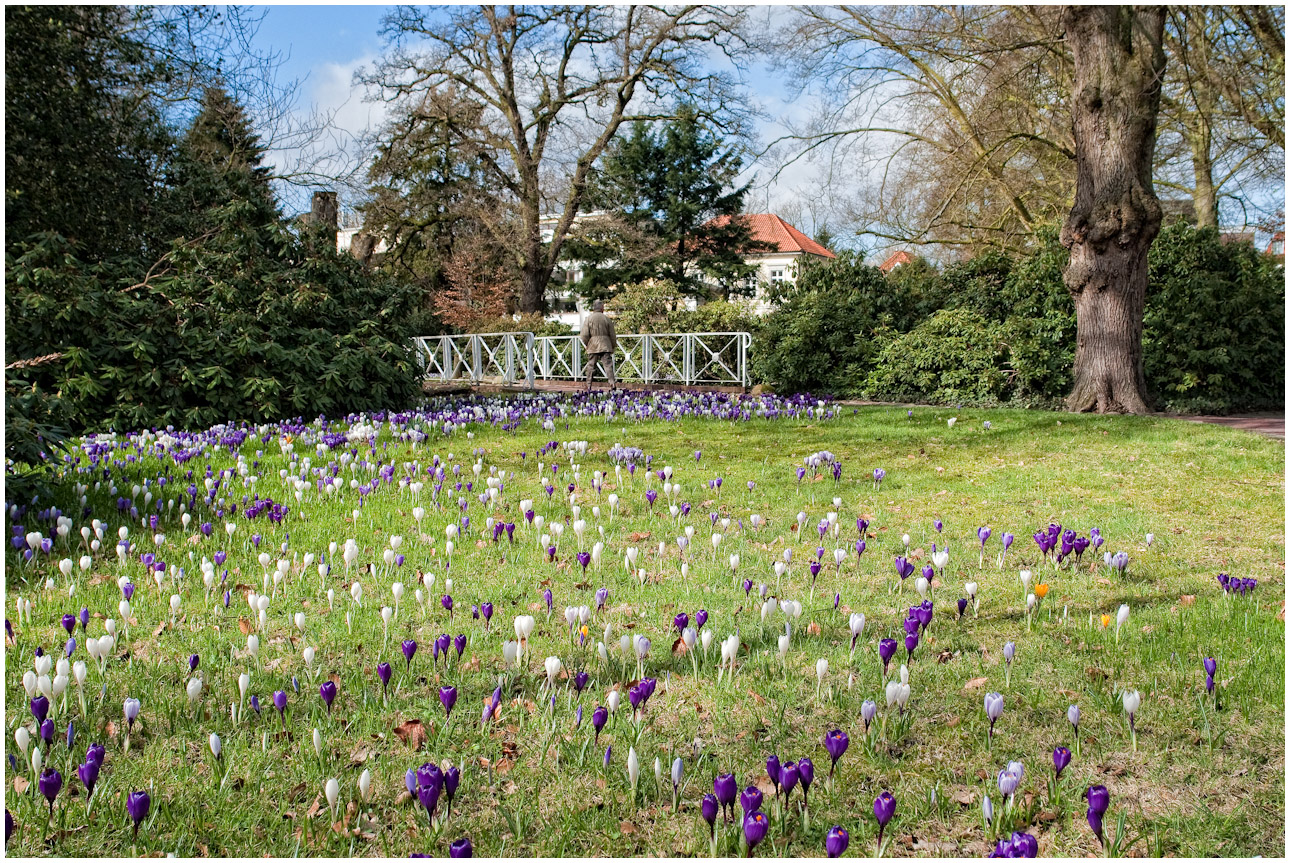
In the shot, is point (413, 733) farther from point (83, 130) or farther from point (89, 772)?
point (83, 130)

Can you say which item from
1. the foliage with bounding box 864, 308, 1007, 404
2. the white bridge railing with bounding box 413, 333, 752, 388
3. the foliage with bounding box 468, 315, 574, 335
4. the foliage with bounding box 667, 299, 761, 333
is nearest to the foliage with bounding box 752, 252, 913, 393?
the foliage with bounding box 864, 308, 1007, 404

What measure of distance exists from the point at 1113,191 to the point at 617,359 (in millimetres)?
14440

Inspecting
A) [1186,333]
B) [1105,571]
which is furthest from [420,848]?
[1186,333]

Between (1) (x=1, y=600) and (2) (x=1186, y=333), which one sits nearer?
(1) (x=1, y=600)

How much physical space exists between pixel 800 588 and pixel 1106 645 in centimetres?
123

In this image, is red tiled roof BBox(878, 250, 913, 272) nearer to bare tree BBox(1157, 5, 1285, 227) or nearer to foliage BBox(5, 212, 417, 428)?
bare tree BBox(1157, 5, 1285, 227)

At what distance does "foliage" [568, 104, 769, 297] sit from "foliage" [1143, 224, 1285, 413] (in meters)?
24.4

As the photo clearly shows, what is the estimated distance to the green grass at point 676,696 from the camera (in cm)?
198

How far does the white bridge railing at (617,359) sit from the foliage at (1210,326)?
835 centimetres

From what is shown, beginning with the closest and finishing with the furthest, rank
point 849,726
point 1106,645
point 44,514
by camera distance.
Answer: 1. point 849,726
2. point 1106,645
3. point 44,514

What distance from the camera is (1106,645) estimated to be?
2.99 meters

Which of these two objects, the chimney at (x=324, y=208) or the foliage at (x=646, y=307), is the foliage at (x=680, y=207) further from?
the chimney at (x=324, y=208)

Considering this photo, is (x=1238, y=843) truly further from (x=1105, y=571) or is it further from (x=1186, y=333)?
(x=1186, y=333)

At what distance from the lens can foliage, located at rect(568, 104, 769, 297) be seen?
36562mm
